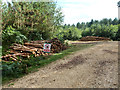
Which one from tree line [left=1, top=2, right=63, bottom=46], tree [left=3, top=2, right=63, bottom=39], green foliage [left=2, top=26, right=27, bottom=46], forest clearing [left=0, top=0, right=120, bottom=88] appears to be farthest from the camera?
tree [left=3, top=2, right=63, bottom=39]

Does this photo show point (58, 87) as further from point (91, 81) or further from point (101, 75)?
point (101, 75)

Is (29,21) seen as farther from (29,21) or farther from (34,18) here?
(34,18)

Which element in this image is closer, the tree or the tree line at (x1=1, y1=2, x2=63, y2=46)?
→ the tree line at (x1=1, y1=2, x2=63, y2=46)

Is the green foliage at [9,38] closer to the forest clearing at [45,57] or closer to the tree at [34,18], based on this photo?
the forest clearing at [45,57]

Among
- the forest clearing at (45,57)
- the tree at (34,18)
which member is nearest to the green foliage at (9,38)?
the forest clearing at (45,57)

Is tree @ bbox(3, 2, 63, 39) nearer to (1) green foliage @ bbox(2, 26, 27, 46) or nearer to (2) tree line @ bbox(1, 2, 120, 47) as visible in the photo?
(2) tree line @ bbox(1, 2, 120, 47)

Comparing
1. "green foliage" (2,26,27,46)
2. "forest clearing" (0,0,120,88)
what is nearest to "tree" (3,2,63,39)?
"forest clearing" (0,0,120,88)

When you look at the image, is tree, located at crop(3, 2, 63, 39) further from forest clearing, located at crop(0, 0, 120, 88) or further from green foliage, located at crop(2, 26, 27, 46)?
green foliage, located at crop(2, 26, 27, 46)

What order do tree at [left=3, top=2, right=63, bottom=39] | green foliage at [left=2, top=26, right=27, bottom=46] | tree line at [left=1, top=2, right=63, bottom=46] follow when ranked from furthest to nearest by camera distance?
tree at [left=3, top=2, right=63, bottom=39] → tree line at [left=1, top=2, right=63, bottom=46] → green foliage at [left=2, top=26, right=27, bottom=46]

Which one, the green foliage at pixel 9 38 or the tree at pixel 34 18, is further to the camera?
the tree at pixel 34 18

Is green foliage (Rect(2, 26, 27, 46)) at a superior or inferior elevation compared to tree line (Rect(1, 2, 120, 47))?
inferior

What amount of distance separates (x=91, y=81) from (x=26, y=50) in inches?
229

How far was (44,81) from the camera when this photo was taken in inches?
178

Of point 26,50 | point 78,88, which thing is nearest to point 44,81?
point 78,88
